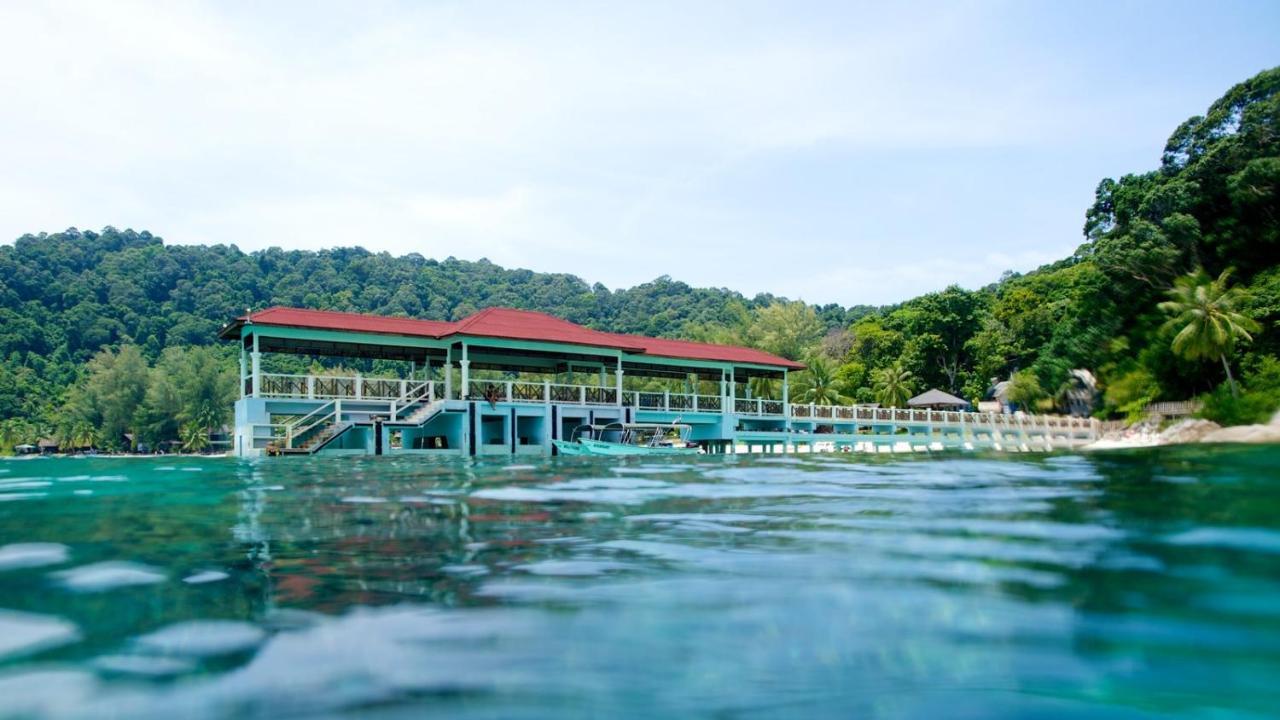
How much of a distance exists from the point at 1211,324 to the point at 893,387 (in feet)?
64.9

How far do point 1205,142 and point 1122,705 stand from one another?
3314 centimetres


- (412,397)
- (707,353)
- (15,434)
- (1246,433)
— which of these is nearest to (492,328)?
(412,397)

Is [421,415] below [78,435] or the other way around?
the other way around

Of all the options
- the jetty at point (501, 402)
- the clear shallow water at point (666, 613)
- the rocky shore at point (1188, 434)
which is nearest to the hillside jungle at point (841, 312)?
the rocky shore at point (1188, 434)

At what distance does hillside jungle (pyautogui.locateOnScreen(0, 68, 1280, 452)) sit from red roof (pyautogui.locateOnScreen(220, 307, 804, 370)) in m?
12.6

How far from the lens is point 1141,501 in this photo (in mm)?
5133

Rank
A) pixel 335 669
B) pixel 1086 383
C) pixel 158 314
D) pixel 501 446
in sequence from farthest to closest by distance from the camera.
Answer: pixel 158 314 < pixel 1086 383 < pixel 501 446 < pixel 335 669

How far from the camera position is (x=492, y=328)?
23.1 meters

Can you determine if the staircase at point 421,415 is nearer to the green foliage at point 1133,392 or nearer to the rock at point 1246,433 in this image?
the rock at point 1246,433

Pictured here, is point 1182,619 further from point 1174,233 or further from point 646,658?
point 1174,233

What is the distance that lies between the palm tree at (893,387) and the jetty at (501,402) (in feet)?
32.5

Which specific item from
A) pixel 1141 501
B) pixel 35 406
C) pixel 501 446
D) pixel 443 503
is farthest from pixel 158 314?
pixel 1141 501

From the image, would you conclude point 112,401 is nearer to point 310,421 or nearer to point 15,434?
point 15,434

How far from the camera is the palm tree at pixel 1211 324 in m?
23.0
